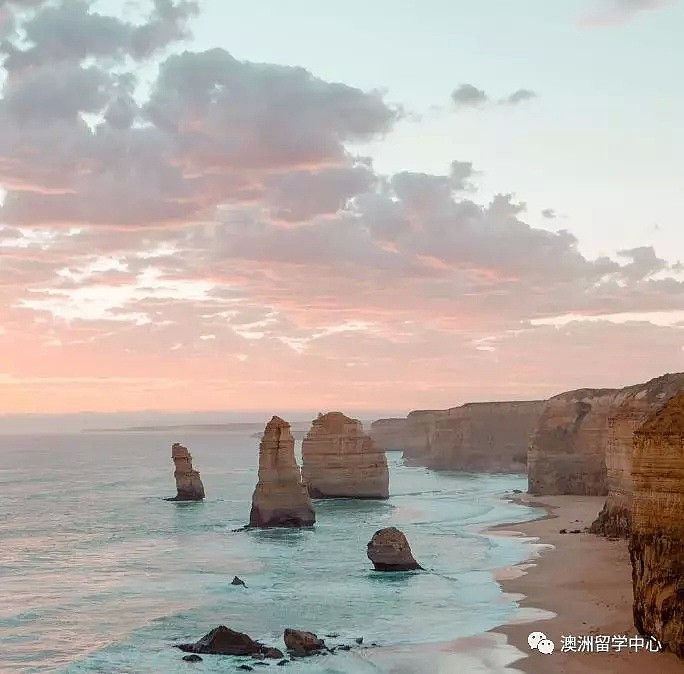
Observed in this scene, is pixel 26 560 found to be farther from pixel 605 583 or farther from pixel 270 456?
pixel 605 583

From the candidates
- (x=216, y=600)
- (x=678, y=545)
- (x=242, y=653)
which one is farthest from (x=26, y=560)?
(x=678, y=545)

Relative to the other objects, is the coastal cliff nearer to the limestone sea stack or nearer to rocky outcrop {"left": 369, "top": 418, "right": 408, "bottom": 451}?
rocky outcrop {"left": 369, "top": 418, "right": 408, "bottom": 451}

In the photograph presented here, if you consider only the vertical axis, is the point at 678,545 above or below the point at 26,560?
above

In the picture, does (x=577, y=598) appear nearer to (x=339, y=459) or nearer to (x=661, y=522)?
(x=661, y=522)

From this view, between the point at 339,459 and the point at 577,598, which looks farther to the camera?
the point at 339,459

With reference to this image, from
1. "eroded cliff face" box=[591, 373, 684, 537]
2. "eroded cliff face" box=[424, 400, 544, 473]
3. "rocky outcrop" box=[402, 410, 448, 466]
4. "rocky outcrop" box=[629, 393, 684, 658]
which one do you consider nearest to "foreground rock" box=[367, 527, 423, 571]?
"eroded cliff face" box=[591, 373, 684, 537]

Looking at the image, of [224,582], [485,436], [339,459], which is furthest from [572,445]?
[485,436]
